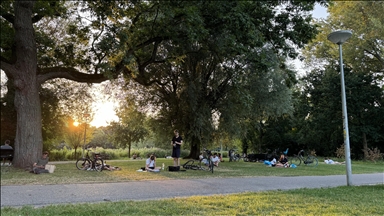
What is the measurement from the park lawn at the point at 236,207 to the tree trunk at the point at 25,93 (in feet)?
29.1

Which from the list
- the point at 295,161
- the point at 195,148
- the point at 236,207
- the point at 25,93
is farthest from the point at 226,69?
the point at 236,207

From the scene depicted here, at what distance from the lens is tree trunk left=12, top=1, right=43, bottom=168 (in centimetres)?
1337

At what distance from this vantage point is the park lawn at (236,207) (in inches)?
199

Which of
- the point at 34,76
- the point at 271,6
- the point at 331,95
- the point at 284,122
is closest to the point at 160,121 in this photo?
the point at 34,76

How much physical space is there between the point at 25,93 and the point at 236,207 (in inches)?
469

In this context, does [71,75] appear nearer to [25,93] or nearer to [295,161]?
[25,93]

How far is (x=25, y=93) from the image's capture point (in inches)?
533

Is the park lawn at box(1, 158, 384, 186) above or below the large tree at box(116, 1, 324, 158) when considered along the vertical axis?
below

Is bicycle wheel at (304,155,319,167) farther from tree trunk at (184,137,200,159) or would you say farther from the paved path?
the paved path

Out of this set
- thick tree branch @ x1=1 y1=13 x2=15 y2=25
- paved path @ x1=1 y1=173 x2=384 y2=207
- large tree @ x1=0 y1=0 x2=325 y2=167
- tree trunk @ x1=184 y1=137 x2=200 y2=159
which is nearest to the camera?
paved path @ x1=1 y1=173 x2=384 y2=207

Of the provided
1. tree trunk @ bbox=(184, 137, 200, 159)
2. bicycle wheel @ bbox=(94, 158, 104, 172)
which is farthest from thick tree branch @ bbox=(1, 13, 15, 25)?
tree trunk @ bbox=(184, 137, 200, 159)

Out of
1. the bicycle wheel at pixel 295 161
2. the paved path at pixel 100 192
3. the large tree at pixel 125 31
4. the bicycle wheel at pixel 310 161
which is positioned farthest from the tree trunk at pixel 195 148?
the paved path at pixel 100 192

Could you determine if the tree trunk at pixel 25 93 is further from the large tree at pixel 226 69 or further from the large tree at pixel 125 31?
the large tree at pixel 226 69

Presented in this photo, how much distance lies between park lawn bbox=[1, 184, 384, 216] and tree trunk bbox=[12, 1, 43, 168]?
8.88 metres
